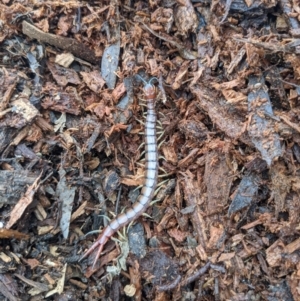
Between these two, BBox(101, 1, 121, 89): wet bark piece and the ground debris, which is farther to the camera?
BBox(101, 1, 121, 89): wet bark piece

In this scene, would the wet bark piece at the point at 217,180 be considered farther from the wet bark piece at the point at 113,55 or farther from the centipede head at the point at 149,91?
the wet bark piece at the point at 113,55

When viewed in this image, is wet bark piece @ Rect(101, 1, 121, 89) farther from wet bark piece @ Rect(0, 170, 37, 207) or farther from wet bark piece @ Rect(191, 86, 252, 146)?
wet bark piece @ Rect(0, 170, 37, 207)

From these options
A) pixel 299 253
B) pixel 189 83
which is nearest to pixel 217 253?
pixel 299 253

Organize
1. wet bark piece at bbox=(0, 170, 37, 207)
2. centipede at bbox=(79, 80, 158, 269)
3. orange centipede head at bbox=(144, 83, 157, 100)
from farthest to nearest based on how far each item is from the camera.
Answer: orange centipede head at bbox=(144, 83, 157, 100) < centipede at bbox=(79, 80, 158, 269) < wet bark piece at bbox=(0, 170, 37, 207)

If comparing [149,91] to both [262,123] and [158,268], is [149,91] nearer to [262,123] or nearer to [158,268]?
[262,123]

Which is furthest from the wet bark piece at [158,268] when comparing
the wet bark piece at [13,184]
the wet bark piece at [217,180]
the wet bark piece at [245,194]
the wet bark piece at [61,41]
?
the wet bark piece at [61,41]

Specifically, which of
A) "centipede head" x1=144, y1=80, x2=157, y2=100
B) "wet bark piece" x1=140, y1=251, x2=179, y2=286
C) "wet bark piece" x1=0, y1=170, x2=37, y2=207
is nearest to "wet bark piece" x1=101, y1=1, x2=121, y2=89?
"centipede head" x1=144, y1=80, x2=157, y2=100
